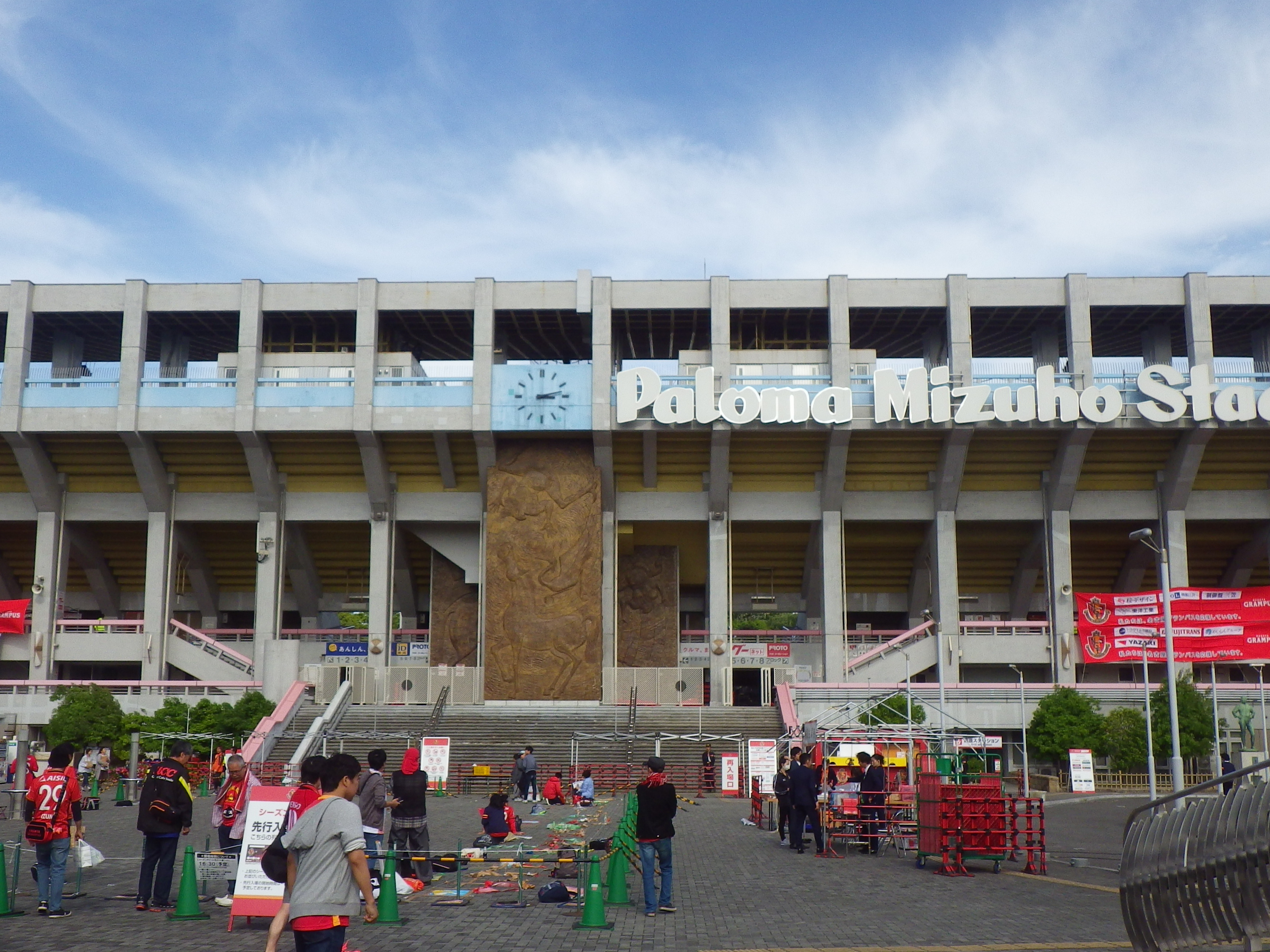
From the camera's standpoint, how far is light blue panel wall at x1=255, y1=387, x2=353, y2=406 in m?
41.6

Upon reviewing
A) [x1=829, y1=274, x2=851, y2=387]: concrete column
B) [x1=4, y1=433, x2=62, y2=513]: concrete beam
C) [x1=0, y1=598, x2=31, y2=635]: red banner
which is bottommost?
[x1=0, y1=598, x2=31, y2=635]: red banner

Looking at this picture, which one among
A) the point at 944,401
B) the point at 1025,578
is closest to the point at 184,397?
the point at 944,401

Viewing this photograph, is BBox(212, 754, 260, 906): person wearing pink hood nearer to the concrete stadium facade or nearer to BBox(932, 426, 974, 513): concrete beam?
the concrete stadium facade

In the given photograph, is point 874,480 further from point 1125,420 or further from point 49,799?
point 49,799

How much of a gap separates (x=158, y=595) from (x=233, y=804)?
3248cm

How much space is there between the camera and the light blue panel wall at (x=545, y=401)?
135ft

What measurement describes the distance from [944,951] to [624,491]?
34140 millimetres

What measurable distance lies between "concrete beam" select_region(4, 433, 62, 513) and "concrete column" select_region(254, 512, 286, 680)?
7.43 metres

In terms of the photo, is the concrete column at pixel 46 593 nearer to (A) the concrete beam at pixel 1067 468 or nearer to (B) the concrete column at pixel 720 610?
(B) the concrete column at pixel 720 610

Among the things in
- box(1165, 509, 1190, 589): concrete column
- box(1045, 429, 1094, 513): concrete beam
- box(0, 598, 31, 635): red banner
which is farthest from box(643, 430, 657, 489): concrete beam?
box(0, 598, 31, 635): red banner

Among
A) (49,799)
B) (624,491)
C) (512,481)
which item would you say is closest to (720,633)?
(624,491)

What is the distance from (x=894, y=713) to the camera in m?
38.0

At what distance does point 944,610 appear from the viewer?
43.6 m

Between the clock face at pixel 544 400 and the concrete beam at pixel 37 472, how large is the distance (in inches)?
671
